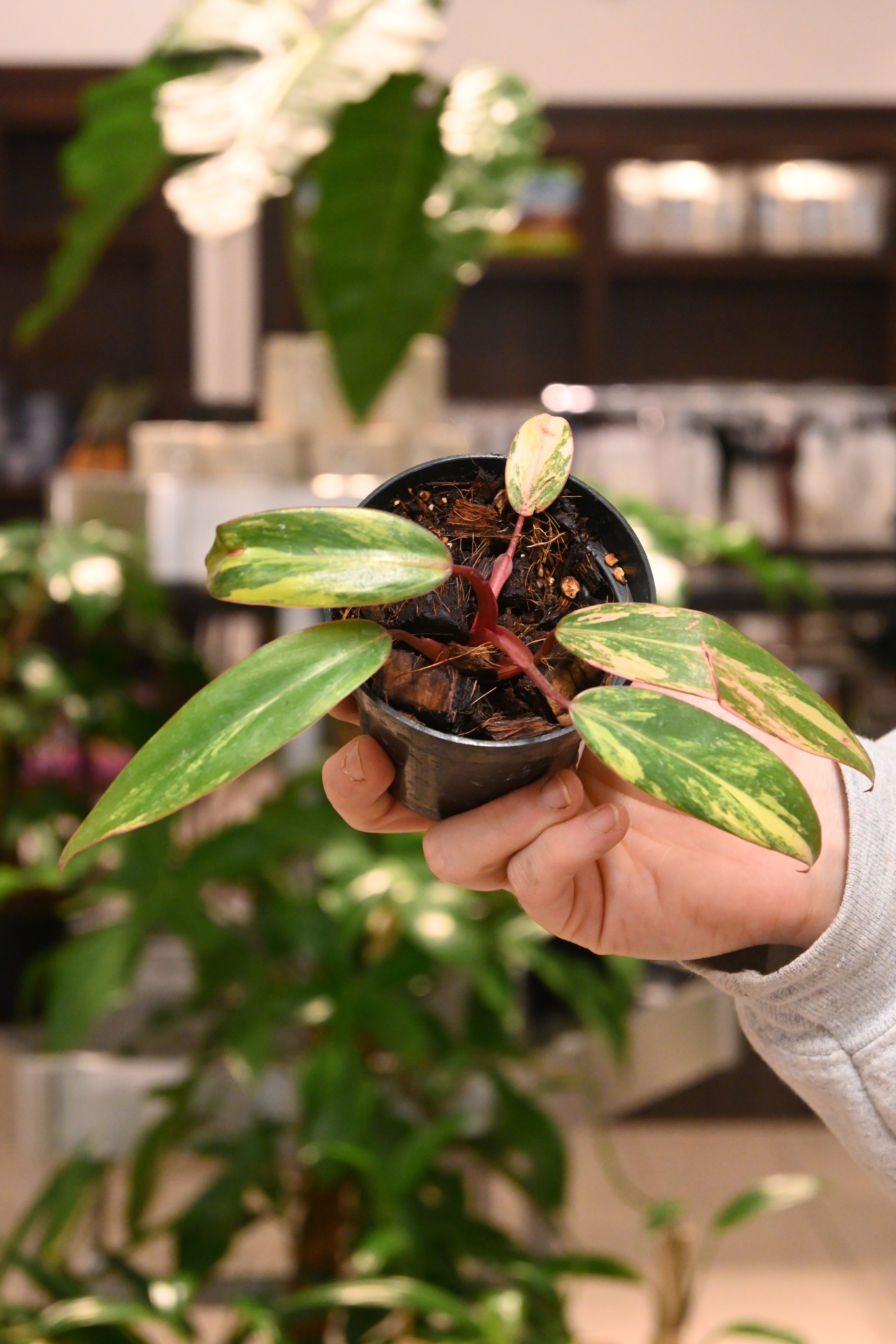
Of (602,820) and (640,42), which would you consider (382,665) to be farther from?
(640,42)

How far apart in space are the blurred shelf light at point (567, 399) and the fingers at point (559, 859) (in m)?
3.06

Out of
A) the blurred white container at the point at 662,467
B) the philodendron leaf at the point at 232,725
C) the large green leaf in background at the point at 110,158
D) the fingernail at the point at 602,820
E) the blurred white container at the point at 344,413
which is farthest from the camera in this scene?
the blurred white container at the point at 662,467

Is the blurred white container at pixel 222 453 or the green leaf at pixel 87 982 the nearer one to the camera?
the green leaf at pixel 87 982

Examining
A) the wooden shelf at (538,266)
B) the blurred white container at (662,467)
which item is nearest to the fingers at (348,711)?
the blurred white container at (662,467)

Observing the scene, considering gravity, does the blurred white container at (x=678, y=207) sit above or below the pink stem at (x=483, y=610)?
above

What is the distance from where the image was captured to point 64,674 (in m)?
1.63

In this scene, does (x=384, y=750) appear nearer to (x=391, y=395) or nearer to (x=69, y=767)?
(x=391, y=395)

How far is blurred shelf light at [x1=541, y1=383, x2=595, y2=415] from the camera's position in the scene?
3623 millimetres

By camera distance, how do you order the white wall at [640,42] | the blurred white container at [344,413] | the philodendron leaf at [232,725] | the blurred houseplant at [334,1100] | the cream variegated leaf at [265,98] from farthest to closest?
the white wall at [640,42], the blurred white container at [344,413], the cream variegated leaf at [265,98], the blurred houseplant at [334,1100], the philodendron leaf at [232,725]

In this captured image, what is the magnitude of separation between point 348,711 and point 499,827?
0.28ft

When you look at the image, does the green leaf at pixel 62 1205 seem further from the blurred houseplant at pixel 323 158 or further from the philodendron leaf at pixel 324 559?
the philodendron leaf at pixel 324 559

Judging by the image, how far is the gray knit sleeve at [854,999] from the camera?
572mm

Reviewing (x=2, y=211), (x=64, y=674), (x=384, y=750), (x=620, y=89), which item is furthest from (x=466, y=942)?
(x=2, y=211)

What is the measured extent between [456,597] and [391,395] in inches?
51.9
